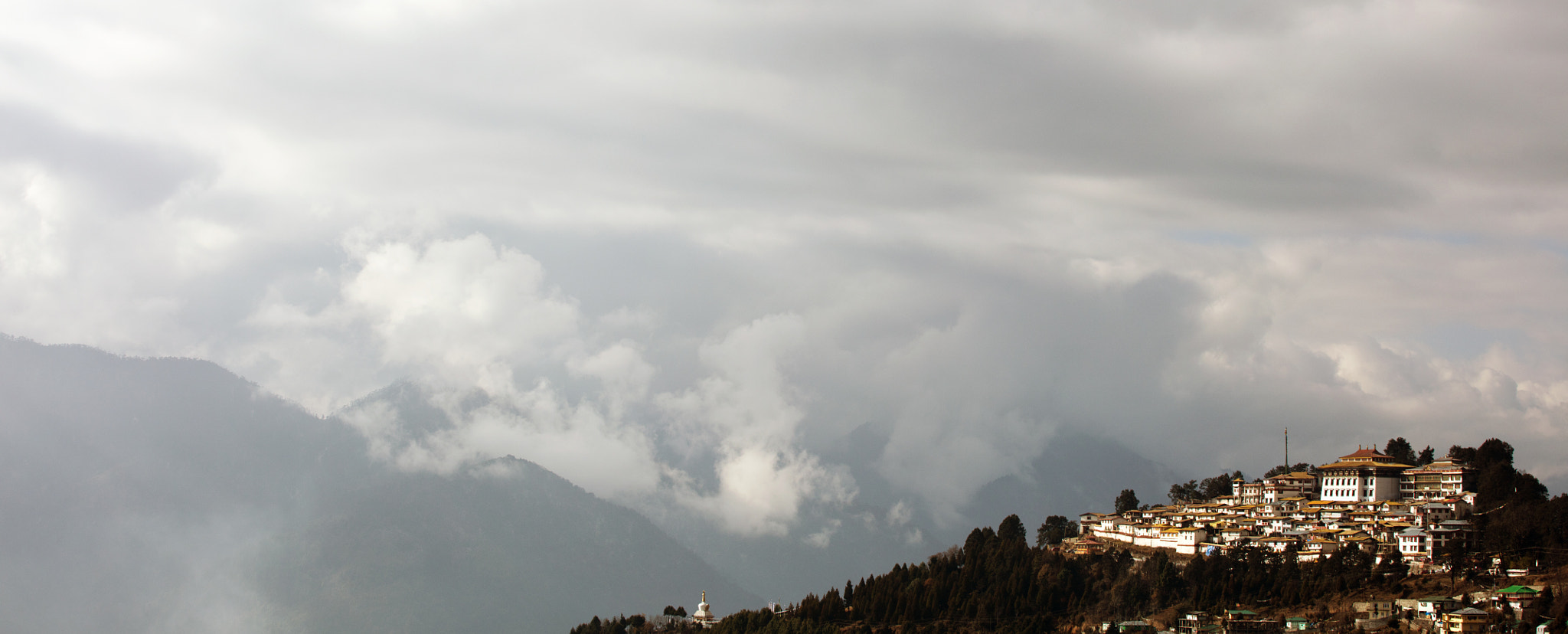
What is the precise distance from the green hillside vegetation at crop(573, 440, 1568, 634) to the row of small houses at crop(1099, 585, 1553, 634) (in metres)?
2.42

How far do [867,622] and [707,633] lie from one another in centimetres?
2397

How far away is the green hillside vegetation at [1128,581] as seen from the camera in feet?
375

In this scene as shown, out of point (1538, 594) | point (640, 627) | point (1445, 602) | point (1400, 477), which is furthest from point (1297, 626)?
point (640, 627)

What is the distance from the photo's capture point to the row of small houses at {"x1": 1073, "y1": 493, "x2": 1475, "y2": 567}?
120438 millimetres

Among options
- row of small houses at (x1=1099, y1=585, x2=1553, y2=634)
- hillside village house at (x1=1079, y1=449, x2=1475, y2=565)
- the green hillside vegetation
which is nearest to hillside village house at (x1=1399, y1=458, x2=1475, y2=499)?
hillside village house at (x1=1079, y1=449, x2=1475, y2=565)

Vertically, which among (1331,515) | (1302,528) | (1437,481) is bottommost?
(1302,528)

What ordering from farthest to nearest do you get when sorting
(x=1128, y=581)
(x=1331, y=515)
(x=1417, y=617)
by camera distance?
(x=1331, y=515)
(x=1128, y=581)
(x=1417, y=617)

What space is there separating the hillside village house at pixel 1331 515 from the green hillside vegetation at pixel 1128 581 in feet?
8.57

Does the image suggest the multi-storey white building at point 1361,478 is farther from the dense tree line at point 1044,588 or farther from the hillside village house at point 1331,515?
the dense tree line at point 1044,588

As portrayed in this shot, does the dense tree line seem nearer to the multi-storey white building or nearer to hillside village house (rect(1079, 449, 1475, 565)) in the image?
hillside village house (rect(1079, 449, 1475, 565))

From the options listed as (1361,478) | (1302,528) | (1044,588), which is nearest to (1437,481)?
(1361,478)

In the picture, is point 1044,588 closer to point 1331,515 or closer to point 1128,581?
point 1128,581

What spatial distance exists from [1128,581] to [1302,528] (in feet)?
64.3

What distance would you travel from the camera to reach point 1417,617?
10600 cm
